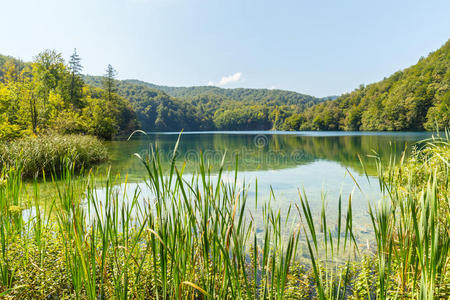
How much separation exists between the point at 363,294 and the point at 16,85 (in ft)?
85.8

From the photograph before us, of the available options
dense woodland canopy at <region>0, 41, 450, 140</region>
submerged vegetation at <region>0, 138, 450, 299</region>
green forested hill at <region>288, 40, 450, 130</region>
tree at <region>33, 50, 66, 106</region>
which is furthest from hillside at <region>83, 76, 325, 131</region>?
submerged vegetation at <region>0, 138, 450, 299</region>

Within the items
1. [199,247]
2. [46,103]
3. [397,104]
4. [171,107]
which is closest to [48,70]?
[46,103]

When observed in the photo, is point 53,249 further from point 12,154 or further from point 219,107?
point 219,107

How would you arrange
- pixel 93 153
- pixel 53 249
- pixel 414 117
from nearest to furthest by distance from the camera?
pixel 53 249, pixel 93 153, pixel 414 117

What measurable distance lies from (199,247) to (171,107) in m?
111

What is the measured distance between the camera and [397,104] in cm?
5712

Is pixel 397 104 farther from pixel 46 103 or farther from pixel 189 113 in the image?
pixel 189 113

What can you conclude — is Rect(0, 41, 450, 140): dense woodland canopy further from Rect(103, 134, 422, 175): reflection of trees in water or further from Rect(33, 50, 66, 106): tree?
Rect(103, 134, 422, 175): reflection of trees in water

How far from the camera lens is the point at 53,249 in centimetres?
278

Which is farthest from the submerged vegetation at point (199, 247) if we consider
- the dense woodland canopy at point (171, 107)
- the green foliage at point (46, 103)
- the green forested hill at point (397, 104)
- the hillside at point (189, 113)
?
the hillside at point (189, 113)

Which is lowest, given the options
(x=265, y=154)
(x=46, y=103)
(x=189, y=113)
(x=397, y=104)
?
(x=265, y=154)

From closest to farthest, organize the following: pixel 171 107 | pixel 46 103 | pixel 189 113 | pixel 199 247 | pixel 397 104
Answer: pixel 199 247 < pixel 46 103 < pixel 397 104 < pixel 171 107 < pixel 189 113

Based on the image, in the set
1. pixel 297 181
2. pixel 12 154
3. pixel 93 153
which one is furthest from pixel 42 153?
pixel 297 181

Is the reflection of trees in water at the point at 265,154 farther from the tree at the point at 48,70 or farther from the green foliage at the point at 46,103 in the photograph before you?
the tree at the point at 48,70
